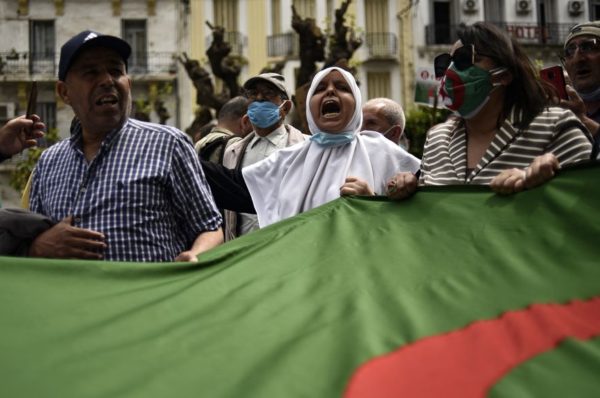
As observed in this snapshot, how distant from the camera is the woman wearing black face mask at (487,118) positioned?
3.63 metres

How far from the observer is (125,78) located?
3785 millimetres

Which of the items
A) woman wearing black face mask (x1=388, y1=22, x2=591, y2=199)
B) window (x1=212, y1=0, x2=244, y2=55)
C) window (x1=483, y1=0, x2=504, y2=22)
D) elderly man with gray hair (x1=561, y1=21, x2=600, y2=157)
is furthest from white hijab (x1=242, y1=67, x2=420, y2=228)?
window (x1=483, y1=0, x2=504, y2=22)

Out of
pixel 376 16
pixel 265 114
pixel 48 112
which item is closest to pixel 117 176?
pixel 265 114

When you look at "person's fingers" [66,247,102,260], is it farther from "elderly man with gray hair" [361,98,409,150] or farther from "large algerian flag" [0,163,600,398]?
"elderly man with gray hair" [361,98,409,150]

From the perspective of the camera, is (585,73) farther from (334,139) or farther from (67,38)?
(67,38)

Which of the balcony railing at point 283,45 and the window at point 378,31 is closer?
the balcony railing at point 283,45

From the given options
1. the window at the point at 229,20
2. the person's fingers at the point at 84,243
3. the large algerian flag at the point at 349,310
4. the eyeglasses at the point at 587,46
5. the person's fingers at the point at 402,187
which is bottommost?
the large algerian flag at the point at 349,310

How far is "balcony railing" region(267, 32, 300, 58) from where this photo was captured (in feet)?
122

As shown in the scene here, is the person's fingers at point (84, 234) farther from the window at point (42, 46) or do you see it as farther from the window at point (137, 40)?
the window at point (42, 46)

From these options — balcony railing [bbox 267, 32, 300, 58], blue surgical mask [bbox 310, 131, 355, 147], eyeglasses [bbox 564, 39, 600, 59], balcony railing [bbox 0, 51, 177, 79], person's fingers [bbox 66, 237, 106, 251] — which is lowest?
person's fingers [bbox 66, 237, 106, 251]

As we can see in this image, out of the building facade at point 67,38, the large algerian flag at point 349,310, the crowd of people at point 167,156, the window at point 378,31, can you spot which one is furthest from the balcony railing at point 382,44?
the large algerian flag at point 349,310

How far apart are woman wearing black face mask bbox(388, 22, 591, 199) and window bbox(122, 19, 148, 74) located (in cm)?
3423

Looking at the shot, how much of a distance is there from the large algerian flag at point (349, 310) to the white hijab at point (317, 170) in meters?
0.67

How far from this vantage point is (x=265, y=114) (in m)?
5.96
